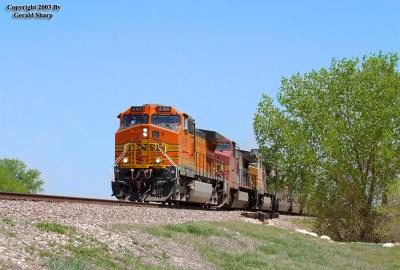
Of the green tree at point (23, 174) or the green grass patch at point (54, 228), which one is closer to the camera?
the green grass patch at point (54, 228)

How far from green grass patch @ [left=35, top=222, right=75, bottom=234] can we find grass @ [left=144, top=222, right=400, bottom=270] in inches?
116

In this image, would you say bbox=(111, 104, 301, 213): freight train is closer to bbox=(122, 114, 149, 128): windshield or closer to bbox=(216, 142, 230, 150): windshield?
bbox=(122, 114, 149, 128): windshield

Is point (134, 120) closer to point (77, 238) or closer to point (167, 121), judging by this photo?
point (167, 121)

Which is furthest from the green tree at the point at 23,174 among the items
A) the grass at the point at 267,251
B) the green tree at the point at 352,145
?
the grass at the point at 267,251

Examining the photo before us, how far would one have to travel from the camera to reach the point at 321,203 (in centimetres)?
3525

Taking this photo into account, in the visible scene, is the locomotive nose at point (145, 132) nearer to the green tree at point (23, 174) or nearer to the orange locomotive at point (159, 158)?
the orange locomotive at point (159, 158)

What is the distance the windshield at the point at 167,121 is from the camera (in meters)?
26.5

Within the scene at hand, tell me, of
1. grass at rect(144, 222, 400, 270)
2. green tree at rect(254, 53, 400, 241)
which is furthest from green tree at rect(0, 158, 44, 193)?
grass at rect(144, 222, 400, 270)

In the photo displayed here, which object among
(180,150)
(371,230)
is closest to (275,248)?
(180,150)

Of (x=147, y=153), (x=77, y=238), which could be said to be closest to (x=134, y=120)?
(x=147, y=153)

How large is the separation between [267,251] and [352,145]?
18461 millimetres

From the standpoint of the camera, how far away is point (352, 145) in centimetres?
Answer: 3403

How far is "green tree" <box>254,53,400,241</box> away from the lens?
33.2m

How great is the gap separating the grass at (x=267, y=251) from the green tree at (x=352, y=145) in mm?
10487
